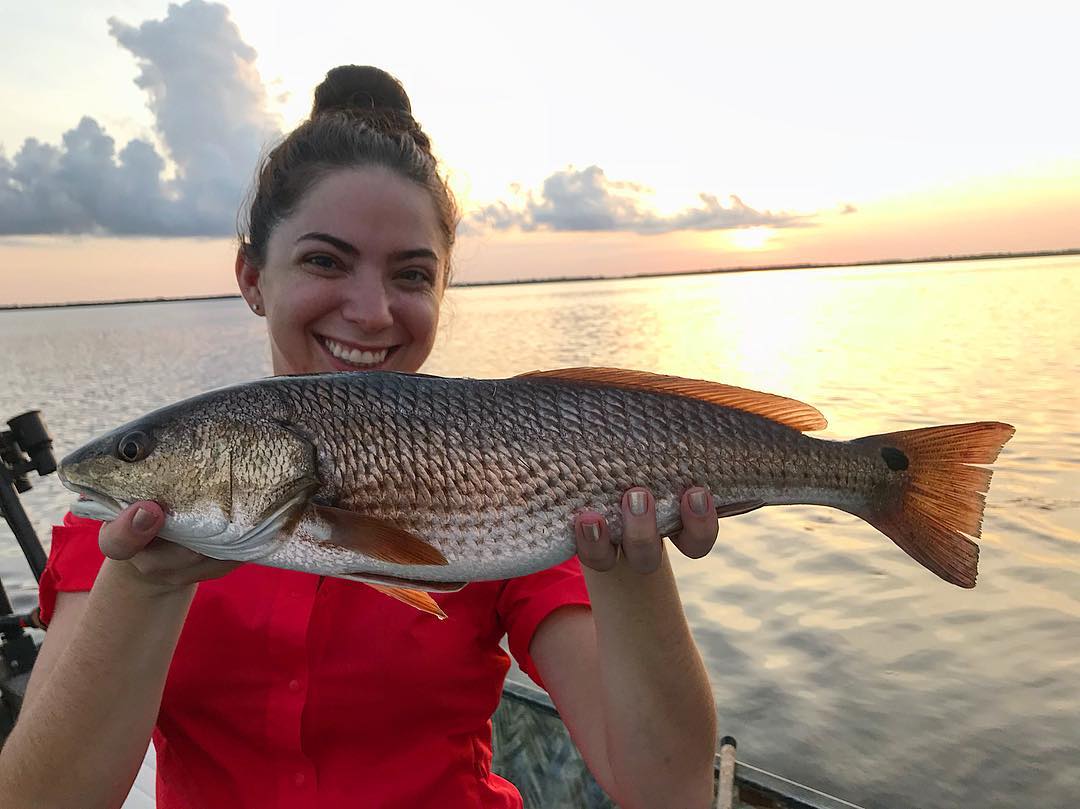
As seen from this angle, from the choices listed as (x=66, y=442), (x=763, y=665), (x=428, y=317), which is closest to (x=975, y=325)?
(x=763, y=665)

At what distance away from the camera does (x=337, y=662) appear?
8.02 feet

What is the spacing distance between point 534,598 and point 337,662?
0.71m

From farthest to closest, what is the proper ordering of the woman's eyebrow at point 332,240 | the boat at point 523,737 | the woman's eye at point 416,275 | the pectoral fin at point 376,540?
the boat at point 523,737 < the woman's eye at point 416,275 < the woman's eyebrow at point 332,240 < the pectoral fin at point 376,540

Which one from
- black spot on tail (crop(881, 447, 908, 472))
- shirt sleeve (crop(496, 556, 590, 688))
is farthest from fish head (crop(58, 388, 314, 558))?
black spot on tail (crop(881, 447, 908, 472))

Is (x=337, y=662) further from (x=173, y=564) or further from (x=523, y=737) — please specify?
(x=523, y=737)

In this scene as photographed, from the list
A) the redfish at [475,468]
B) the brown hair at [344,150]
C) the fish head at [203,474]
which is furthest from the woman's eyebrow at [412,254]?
the fish head at [203,474]

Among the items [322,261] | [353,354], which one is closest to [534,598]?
[353,354]

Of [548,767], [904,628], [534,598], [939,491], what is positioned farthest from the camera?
[904,628]

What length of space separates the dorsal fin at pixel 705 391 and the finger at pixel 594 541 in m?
0.48

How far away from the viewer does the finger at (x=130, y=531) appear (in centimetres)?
198

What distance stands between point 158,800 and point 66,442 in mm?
17442

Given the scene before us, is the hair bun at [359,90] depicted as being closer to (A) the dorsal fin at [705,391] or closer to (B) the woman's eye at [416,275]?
(B) the woman's eye at [416,275]

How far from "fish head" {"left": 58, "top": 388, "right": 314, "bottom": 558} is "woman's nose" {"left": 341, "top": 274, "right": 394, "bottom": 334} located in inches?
27.6

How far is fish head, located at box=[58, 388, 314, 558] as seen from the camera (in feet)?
7.04
